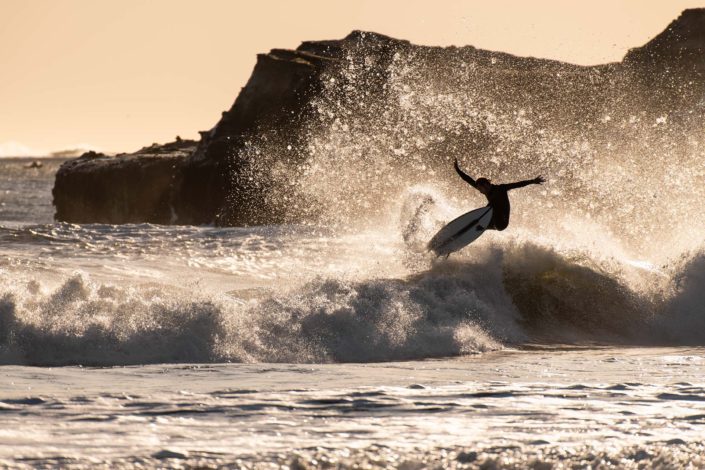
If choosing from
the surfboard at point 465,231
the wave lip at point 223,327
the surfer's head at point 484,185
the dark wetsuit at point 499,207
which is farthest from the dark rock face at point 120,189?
the wave lip at point 223,327

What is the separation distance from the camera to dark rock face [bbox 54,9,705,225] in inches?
1859

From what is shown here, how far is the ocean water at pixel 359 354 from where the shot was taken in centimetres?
940

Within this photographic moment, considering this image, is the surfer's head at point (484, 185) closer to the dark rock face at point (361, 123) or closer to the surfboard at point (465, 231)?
the surfboard at point (465, 231)

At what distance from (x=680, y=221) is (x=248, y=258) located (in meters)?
10.7

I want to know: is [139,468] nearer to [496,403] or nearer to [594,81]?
[496,403]

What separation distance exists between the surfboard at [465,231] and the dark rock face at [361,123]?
2263 cm

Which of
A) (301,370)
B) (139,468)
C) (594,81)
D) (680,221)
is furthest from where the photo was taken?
(594,81)

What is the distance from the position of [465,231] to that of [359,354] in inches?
224

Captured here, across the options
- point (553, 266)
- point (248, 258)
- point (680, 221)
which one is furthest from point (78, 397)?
point (680, 221)

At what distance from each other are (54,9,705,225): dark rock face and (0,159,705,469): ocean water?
2123 cm

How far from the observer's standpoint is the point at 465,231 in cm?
2039

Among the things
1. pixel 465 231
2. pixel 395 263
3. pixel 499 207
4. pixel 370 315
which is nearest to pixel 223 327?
pixel 370 315

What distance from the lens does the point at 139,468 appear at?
862 cm

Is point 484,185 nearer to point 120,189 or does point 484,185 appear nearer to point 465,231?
point 465,231
